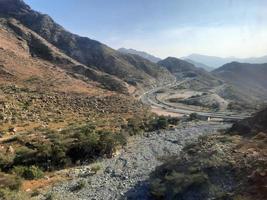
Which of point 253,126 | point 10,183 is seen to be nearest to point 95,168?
point 10,183

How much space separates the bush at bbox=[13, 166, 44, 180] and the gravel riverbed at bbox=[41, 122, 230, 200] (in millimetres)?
2733

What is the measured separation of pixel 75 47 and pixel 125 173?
123303mm

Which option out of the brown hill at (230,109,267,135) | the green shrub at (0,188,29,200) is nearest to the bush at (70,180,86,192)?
the green shrub at (0,188,29,200)

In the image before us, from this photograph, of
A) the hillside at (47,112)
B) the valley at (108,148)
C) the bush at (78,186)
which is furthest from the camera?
the hillside at (47,112)

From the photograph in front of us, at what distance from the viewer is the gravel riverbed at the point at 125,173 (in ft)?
79.0

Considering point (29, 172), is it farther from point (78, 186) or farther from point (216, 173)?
point (216, 173)

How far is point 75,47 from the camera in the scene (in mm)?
146875

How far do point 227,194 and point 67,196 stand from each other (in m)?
10.8

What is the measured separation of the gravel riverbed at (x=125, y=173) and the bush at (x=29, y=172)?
273 centimetres

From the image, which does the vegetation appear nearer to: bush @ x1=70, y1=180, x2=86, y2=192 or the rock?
the rock

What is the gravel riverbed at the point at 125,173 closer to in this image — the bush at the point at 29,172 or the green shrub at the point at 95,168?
the green shrub at the point at 95,168

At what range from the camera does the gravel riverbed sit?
24.1 metres

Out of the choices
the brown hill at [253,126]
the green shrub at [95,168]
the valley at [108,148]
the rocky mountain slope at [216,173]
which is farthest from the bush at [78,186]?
the brown hill at [253,126]

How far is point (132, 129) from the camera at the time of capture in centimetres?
4972
